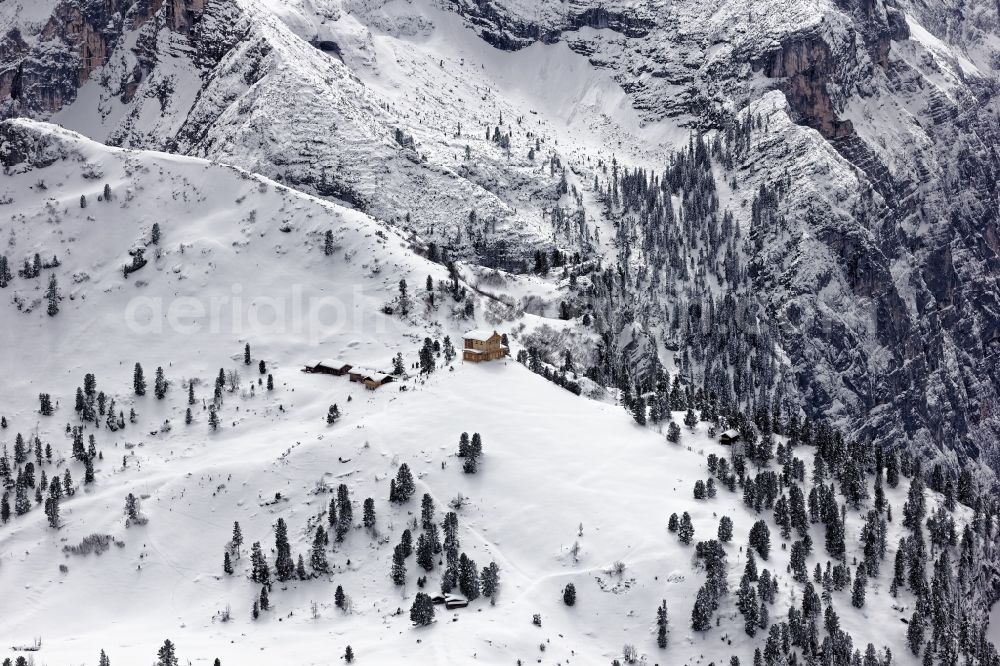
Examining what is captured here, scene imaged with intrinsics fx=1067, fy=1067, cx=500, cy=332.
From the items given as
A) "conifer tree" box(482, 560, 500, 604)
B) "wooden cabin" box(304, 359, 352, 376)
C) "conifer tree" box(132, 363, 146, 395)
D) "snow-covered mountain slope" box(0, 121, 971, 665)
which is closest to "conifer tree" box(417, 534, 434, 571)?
"snow-covered mountain slope" box(0, 121, 971, 665)

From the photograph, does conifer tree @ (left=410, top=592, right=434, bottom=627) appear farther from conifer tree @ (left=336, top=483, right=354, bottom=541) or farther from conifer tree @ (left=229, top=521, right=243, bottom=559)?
conifer tree @ (left=229, top=521, right=243, bottom=559)

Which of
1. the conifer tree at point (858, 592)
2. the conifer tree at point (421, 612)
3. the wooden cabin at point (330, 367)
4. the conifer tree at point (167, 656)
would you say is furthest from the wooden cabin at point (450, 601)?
the wooden cabin at point (330, 367)

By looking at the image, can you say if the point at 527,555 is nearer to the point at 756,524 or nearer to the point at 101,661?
the point at 756,524

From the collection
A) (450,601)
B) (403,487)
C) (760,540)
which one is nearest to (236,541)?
(403,487)

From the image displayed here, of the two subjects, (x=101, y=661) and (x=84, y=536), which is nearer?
(x=101, y=661)

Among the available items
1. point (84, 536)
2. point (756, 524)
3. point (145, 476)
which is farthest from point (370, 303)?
point (756, 524)

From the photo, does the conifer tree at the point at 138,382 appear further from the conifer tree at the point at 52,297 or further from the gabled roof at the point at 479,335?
the gabled roof at the point at 479,335
